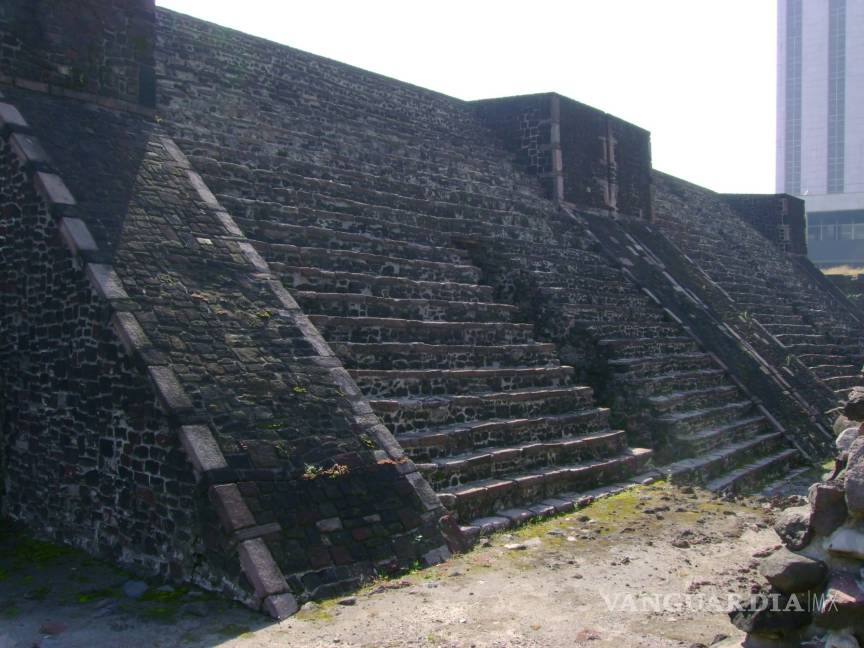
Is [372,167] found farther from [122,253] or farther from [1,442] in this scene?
[1,442]

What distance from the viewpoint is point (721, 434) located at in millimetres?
12125

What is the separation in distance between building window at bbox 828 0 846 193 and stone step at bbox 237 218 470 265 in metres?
58.2

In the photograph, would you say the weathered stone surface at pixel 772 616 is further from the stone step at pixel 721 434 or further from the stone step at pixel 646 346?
the stone step at pixel 646 346

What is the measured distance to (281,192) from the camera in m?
10.6

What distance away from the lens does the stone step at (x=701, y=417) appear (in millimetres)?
11359

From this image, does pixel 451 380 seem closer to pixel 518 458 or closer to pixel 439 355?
pixel 439 355

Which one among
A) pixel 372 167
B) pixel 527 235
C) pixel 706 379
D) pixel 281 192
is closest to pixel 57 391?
pixel 281 192

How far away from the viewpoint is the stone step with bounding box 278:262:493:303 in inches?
364

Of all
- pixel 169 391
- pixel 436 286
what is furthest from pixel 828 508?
pixel 436 286

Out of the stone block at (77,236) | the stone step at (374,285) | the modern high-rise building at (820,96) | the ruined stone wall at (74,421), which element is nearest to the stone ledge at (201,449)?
the ruined stone wall at (74,421)

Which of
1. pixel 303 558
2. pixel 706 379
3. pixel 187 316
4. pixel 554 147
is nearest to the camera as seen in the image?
pixel 303 558

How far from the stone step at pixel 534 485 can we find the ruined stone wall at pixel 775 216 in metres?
19.3

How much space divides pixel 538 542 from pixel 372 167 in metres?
7.20

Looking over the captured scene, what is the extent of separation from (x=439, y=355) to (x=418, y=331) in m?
0.40
